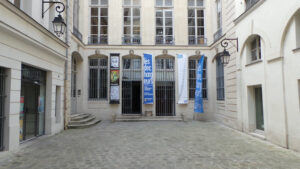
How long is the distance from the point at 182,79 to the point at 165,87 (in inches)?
52.8

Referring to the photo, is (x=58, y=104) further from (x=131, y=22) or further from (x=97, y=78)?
(x=131, y=22)

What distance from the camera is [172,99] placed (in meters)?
13.3


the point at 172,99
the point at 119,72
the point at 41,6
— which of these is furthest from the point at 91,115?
the point at 41,6

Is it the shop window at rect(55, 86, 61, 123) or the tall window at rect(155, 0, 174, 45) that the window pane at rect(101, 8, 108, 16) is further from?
the shop window at rect(55, 86, 61, 123)

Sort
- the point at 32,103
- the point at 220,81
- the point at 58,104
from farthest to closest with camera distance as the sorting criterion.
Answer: the point at 220,81 → the point at 58,104 → the point at 32,103

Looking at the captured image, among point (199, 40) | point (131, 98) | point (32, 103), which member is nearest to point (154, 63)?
point (131, 98)

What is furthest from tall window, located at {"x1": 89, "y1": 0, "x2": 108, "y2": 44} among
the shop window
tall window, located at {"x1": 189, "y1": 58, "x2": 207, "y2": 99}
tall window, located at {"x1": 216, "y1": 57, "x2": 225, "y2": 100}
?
tall window, located at {"x1": 216, "y1": 57, "x2": 225, "y2": 100}

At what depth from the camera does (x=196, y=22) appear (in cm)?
1354

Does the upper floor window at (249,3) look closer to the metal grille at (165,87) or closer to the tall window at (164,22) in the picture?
the tall window at (164,22)

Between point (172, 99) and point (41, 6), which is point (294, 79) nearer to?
point (172, 99)

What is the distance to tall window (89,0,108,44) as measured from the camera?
43.3 feet

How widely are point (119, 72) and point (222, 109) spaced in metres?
7.08

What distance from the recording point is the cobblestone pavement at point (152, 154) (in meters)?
4.46

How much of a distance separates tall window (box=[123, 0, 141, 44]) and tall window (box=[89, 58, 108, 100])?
235cm
